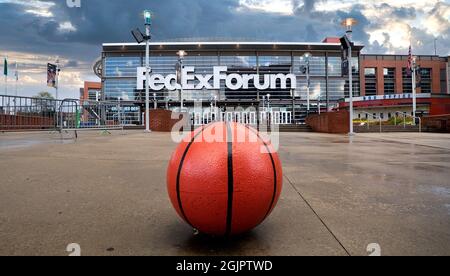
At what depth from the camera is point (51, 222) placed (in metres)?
3.33

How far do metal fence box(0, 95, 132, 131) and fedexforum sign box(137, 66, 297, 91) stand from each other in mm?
49465

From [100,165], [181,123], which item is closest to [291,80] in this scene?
[181,123]

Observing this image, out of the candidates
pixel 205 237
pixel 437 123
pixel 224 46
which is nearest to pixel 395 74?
pixel 224 46

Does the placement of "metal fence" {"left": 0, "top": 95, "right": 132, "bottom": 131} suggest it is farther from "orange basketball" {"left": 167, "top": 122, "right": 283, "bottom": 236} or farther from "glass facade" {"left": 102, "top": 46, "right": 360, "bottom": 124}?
"glass facade" {"left": 102, "top": 46, "right": 360, "bottom": 124}

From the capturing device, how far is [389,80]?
3329 inches

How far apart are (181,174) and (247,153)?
563 millimetres

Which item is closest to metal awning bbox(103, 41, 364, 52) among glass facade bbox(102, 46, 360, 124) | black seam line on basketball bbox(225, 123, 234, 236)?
glass facade bbox(102, 46, 360, 124)

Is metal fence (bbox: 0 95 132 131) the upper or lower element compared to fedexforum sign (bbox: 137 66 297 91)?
lower

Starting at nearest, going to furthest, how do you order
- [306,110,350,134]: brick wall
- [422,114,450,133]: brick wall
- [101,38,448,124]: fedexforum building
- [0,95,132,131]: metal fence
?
1. [0,95,132,131]: metal fence
2. [306,110,350,134]: brick wall
3. [422,114,450,133]: brick wall
4. [101,38,448,124]: fedexforum building

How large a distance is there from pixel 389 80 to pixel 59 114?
280 feet

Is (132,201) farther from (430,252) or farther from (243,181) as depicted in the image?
(430,252)

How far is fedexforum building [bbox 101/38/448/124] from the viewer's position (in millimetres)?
70750

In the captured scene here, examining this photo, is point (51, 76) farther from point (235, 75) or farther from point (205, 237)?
point (205, 237)
